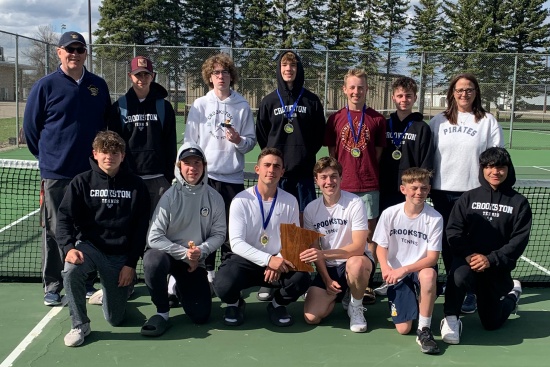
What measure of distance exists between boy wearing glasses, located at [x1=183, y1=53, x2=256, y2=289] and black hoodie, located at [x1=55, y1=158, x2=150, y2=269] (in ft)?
2.63

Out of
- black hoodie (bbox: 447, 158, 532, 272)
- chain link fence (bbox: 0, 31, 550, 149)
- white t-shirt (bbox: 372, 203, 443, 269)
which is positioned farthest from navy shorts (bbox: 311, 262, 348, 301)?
chain link fence (bbox: 0, 31, 550, 149)

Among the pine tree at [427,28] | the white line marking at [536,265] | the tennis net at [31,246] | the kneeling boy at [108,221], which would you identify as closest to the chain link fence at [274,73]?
the tennis net at [31,246]

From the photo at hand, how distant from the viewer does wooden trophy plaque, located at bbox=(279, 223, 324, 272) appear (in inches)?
173

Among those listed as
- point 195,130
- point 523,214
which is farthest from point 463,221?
point 195,130

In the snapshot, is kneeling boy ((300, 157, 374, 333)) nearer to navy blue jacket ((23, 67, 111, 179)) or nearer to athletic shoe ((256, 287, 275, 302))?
athletic shoe ((256, 287, 275, 302))

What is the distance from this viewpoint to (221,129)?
4988mm

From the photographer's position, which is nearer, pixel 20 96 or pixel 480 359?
pixel 480 359

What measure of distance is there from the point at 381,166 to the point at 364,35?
3983 centimetres

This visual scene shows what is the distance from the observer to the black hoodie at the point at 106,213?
4355mm

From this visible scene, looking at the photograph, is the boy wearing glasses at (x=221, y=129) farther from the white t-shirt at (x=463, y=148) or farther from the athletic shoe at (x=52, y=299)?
the white t-shirt at (x=463, y=148)

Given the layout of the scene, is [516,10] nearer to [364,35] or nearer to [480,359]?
[364,35]

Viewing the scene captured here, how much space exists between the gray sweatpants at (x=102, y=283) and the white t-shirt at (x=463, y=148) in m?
2.85

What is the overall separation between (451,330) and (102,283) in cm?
271

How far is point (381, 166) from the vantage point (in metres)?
5.11
